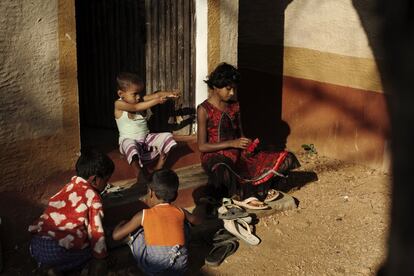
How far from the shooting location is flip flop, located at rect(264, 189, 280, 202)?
205 inches

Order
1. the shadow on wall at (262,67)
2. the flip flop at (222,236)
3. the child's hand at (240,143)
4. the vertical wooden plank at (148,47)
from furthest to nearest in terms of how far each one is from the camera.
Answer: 1. the shadow on wall at (262,67)
2. the vertical wooden plank at (148,47)
3. the child's hand at (240,143)
4. the flip flop at (222,236)

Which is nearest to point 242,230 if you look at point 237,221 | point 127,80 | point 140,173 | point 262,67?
point 237,221

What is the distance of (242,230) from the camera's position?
4664 mm

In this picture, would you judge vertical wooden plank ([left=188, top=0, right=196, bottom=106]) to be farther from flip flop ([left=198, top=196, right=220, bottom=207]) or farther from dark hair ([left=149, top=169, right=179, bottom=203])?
dark hair ([left=149, top=169, right=179, bottom=203])

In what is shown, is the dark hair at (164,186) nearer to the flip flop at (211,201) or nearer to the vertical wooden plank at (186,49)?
the flip flop at (211,201)

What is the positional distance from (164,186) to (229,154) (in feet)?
4.64

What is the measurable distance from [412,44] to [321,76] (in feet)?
20.6

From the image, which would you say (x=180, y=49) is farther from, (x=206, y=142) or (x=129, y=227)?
(x=129, y=227)

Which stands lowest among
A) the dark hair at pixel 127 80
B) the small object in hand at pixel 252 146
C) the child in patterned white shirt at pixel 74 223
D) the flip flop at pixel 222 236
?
the flip flop at pixel 222 236

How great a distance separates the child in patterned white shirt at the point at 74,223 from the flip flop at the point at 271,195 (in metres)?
1.79

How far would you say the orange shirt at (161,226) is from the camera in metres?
3.68

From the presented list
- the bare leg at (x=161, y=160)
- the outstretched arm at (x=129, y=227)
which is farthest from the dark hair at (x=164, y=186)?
the bare leg at (x=161, y=160)

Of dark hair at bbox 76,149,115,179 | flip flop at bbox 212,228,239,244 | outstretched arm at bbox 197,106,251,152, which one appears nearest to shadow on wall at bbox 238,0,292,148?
outstretched arm at bbox 197,106,251,152

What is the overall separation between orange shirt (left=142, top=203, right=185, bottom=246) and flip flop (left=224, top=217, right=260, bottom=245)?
0.98 meters
